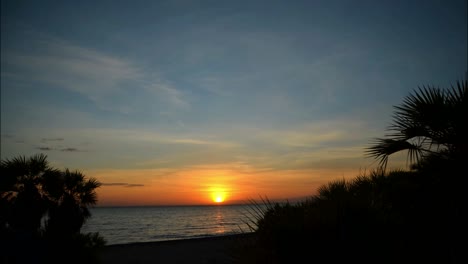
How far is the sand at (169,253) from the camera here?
624 inches

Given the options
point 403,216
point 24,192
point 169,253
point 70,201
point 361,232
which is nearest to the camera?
point 361,232

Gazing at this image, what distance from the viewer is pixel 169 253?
→ 1797 centimetres

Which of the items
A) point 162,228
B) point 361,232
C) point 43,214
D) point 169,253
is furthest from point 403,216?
point 162,228

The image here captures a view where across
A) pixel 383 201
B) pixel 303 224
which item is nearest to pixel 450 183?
pixel 383 201

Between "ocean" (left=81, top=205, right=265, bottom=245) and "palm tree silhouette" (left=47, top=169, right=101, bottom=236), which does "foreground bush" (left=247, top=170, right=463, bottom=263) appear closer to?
"ocean" (left=81, top=205, right=265, bottom=245)

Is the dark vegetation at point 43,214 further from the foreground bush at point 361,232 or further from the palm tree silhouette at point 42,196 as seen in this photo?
the foreground bush at point 361,232

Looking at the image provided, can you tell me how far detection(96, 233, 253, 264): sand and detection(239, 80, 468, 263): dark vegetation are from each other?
352 inches

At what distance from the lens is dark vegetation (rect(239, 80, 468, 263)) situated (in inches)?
187

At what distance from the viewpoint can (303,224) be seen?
4941mm

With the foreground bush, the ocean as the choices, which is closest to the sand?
the ocean

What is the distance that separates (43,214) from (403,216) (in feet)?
43.0

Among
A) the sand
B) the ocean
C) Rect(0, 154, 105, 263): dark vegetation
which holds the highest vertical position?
Rect(0, 154, 105, 263): dark vegetation

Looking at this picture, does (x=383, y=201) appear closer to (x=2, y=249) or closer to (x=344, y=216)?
(x=344, y=216)

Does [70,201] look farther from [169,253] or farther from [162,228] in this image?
[162,228]
